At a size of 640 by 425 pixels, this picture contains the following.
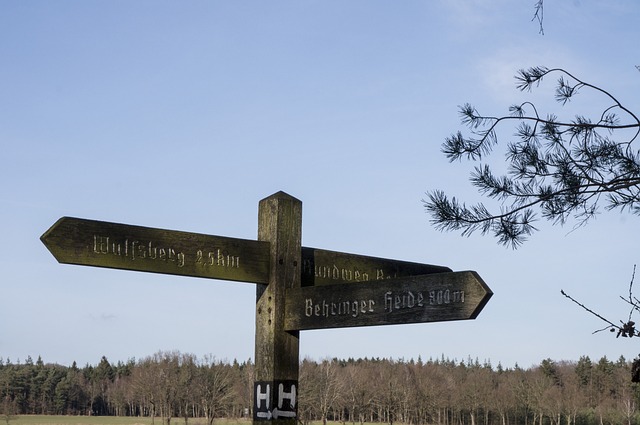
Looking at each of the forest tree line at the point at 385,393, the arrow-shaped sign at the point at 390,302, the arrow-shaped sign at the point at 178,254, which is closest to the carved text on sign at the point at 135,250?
the arrow-shaped sign at the point at 178,254

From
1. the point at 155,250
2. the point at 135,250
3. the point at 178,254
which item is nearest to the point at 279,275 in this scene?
the point at 178,254

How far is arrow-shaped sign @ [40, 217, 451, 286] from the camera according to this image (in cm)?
477

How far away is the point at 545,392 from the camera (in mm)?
108625

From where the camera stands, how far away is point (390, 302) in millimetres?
4820

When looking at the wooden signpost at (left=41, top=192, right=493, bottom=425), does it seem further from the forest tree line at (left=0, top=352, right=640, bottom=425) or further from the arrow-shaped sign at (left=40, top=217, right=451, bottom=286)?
the forest tree line at (left=0, top=352, right=640, bottom=425)

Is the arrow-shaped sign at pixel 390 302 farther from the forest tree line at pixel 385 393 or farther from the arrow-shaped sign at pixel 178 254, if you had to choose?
the forest tree line at pixel 385 393

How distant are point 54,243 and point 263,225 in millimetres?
1372

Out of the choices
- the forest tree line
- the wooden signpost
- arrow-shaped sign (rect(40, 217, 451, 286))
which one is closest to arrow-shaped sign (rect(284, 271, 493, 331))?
the wooden signpost

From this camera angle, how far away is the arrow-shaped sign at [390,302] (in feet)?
14.1

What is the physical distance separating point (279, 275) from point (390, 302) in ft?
2.91

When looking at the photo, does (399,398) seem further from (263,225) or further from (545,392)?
(263,225)

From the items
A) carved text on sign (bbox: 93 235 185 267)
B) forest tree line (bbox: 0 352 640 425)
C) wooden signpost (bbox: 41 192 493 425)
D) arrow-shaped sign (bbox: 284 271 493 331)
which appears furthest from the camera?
forest tree line (bbox: 0 352 640 425)

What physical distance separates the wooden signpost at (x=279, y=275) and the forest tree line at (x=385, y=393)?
8650cm

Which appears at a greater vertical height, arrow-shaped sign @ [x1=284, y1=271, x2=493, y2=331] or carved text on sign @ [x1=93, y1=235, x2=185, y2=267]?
carved text on sign @ [x1=93, y1=235, x2=185, y2=267]
